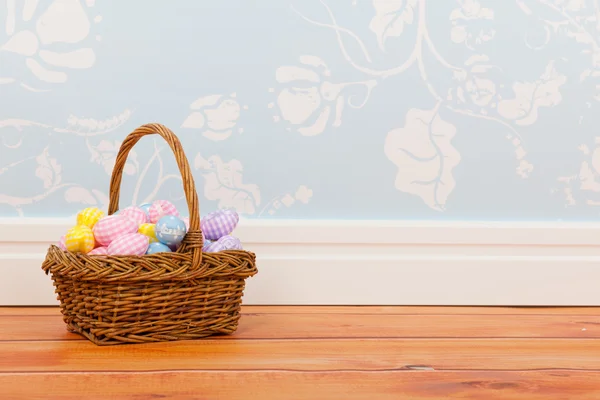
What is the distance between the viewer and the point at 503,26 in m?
1.70

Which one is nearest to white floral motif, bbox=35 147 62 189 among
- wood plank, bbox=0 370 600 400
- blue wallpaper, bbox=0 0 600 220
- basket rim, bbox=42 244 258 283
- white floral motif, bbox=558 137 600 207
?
blue wallpaper, bbox=0 0 600 220

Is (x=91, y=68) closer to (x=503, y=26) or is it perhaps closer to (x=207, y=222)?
(x=207, y=222)

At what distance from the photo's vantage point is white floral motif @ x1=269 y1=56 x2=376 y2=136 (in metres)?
1.65

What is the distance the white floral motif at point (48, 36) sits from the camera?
1579 millimetres

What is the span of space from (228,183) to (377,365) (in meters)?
0.68

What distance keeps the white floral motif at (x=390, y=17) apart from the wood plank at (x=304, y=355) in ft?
2.49

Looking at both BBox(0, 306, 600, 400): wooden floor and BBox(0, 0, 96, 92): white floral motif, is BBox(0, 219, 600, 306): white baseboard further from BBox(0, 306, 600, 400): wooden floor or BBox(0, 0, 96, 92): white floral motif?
BBox(0, 0, 96, 92): white floral motif

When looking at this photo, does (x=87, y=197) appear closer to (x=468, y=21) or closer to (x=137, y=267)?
(x=137, y=267)

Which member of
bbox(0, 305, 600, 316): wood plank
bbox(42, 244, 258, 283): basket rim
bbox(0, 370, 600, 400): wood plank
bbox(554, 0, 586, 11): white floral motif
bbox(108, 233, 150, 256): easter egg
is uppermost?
bbox(554, 0, 586, 11): white floral motif

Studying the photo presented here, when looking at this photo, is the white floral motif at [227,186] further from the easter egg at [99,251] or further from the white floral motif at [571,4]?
the white floral motif at [571,4]

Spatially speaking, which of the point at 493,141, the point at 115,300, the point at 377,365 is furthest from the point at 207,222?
the point at 493,141

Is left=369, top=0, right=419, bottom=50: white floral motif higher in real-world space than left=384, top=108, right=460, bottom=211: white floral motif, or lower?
higher

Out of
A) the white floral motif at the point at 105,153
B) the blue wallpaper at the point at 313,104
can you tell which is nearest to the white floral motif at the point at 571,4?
the blue wallpaper at the point at 313,104

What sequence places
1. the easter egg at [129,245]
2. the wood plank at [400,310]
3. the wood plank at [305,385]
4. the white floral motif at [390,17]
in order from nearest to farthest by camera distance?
the wood plank at [305,385]
the easter egg at [129,245]
the wood plank at [400,310]
the white floral motif at [390,17]
